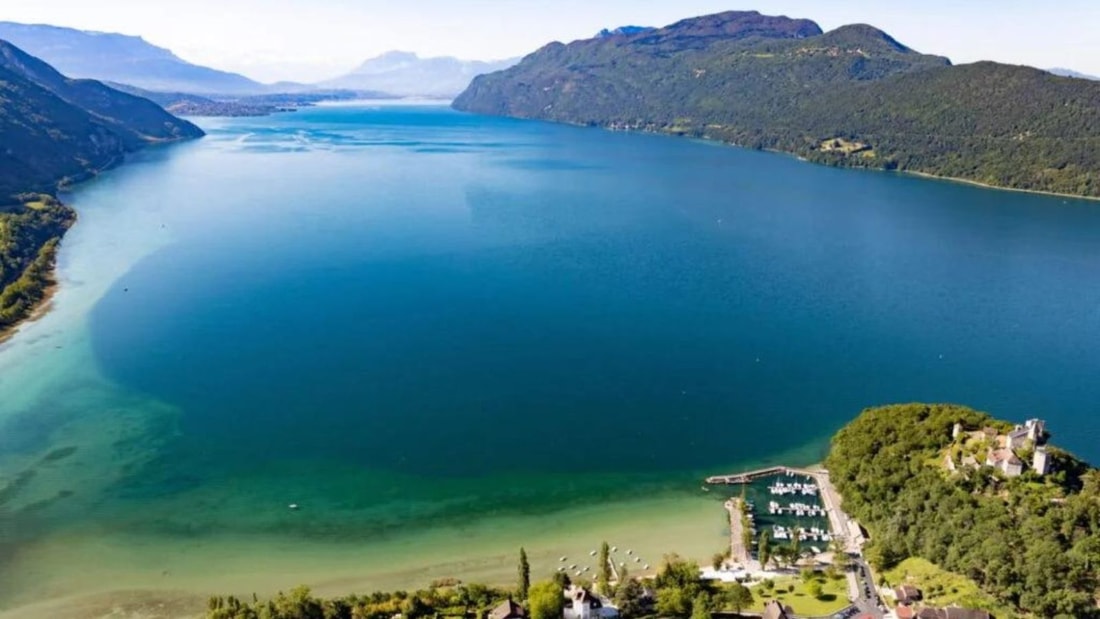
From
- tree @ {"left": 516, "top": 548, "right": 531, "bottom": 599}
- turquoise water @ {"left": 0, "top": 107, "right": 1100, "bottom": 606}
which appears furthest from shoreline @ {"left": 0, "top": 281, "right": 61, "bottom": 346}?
tree @ {"left": 516, "top": 548, "right": 531, "bottom": 599}

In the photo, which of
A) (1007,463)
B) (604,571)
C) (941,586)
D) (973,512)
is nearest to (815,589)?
(941,586)

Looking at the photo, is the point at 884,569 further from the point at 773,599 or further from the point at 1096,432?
the point at 1096,432

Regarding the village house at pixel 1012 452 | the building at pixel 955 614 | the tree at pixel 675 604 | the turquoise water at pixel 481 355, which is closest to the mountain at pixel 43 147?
the turquoise water at pixel 481 355

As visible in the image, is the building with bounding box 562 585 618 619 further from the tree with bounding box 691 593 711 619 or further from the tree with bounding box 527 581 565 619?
the tree with bounding box 691 593 711 619

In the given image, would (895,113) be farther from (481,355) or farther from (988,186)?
(481,355)

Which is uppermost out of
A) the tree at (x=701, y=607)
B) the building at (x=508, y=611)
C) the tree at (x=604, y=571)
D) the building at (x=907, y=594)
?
the building at (x=907, y=594)

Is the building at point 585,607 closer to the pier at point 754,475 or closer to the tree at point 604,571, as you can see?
the tree at point 604,571

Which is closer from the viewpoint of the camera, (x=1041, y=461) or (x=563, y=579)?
(x=563, y=579)
